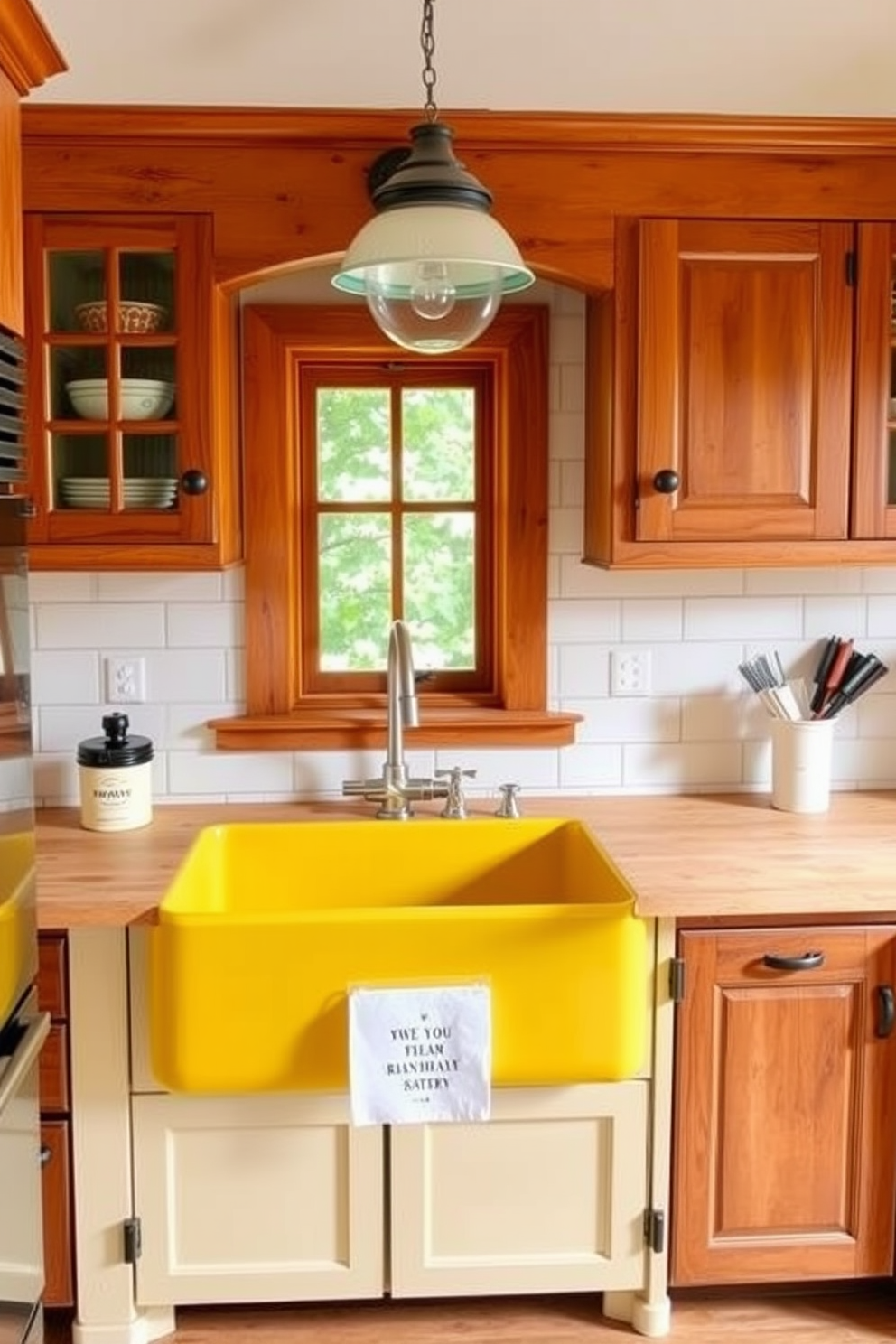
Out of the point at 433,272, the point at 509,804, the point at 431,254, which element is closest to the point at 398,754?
the point at 509,804

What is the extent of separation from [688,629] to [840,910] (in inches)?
33.0

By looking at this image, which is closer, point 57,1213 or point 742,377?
point 57,1213

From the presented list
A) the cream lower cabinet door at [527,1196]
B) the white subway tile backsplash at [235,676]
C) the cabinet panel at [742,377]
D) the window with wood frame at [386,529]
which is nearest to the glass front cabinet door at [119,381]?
the window with wood frame at [386,529]

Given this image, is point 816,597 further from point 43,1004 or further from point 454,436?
point 43,1004

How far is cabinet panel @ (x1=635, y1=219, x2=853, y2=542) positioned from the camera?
93.3 inches

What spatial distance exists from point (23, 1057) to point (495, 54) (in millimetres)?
1682

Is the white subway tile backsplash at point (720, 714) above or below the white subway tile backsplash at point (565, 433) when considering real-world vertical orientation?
below

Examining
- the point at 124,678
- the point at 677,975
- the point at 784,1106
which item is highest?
the point at 124,678

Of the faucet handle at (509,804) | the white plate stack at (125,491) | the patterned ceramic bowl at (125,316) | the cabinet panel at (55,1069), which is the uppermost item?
the patterned ceramic bowl at (125,316)

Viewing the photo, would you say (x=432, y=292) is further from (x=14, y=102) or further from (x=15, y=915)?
(x=15, y=915)

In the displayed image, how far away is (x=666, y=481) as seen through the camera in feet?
7.74

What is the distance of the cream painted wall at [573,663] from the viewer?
8.66ft

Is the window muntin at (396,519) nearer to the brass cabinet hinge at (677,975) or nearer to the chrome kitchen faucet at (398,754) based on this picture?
the chrome kitchen faucet at (398,754)

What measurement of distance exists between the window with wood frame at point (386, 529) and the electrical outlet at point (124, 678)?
202 mm
